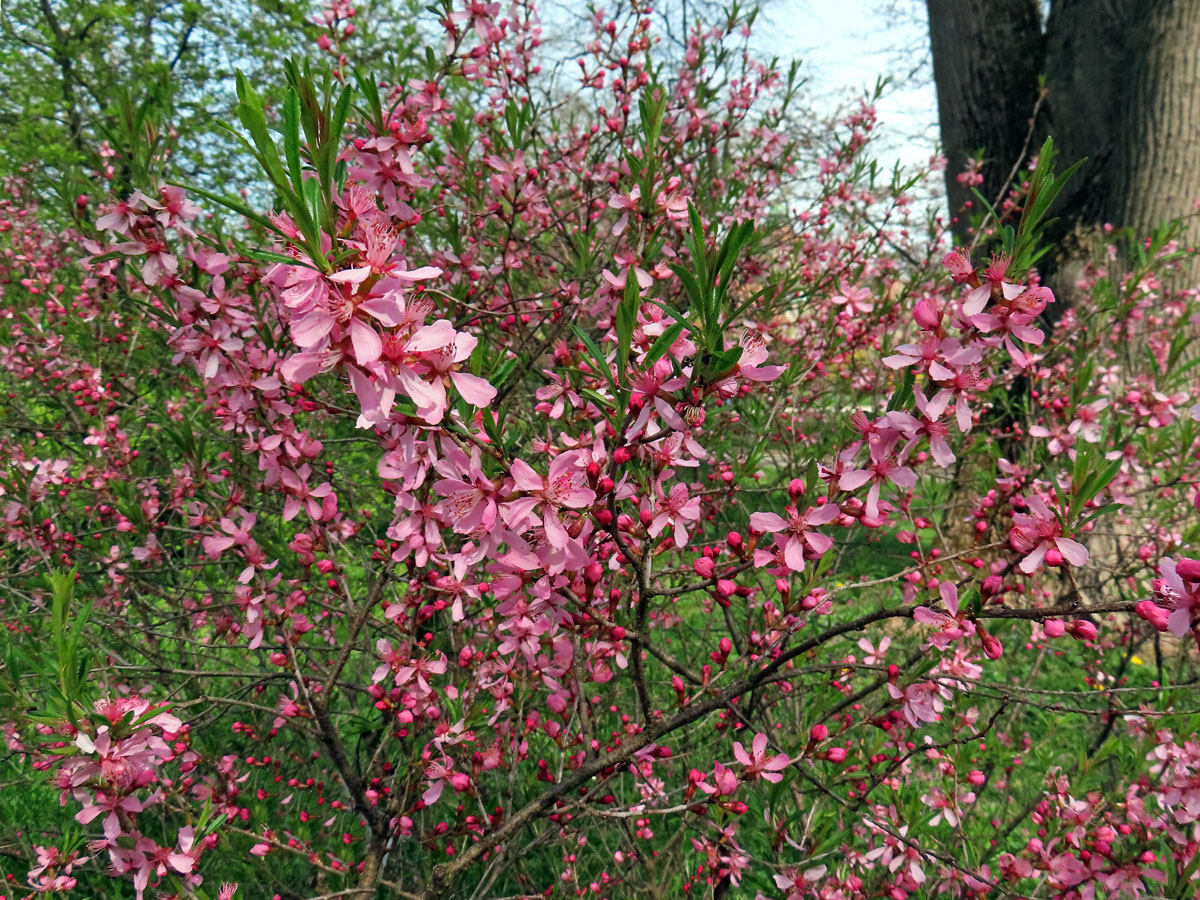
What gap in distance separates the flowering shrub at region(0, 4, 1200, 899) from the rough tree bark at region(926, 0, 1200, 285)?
1.83 m

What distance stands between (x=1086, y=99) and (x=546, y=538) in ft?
23.9

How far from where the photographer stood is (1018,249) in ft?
3.92

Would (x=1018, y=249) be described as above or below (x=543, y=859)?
above

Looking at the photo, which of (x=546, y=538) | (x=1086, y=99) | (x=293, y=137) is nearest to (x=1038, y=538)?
(x=546, y=538)

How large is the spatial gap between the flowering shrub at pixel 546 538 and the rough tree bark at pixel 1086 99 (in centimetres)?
183

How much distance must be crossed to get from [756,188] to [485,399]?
12.7 feet

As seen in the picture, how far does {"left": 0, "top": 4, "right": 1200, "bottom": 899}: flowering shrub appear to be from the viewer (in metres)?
1.18

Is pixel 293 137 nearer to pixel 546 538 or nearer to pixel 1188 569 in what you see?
pixel 546 538

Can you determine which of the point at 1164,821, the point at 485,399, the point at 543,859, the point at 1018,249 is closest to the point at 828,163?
the point at 1018,249

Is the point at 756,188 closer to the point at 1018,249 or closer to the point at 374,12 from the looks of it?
the point at 1018,249

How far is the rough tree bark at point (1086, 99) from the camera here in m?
5.37

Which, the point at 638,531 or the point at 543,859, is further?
the point at 543,859

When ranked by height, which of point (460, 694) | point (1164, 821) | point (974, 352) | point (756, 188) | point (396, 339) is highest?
point (756, 188)

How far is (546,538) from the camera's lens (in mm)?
1203
